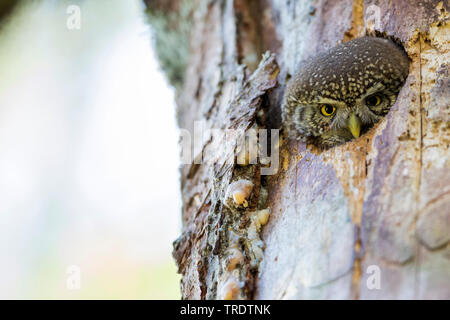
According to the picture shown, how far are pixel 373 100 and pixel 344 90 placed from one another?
0.19 metres

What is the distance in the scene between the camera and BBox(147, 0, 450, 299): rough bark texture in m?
1.40

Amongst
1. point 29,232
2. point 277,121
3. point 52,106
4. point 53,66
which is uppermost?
point 53,66

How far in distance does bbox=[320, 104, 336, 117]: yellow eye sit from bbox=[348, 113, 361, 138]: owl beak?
0.17 metres

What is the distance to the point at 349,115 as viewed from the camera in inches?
92.9

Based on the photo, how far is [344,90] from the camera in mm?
2314

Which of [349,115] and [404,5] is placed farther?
[349,115]

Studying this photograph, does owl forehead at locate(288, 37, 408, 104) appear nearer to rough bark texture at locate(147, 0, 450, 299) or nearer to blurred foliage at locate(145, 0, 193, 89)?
rough bark texture at locate(147, 0, 450, 299)

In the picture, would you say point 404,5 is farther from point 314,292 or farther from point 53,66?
point 53,66

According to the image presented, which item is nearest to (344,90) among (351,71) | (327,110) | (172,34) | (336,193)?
(351,71)

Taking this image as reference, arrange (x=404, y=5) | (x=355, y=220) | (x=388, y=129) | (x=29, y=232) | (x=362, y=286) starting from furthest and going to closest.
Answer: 1. (x=29, y=232)
2. (x=404, y=5)
3. (x=388, y=129)
4. (x=355, y=220)
5. (x=362, y=286)

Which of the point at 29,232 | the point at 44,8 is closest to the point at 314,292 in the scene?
the point at 44,8

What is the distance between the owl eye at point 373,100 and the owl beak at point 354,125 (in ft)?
0.42

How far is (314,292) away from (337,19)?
60.5 inches

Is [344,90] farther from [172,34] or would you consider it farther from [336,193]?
[172,34]
